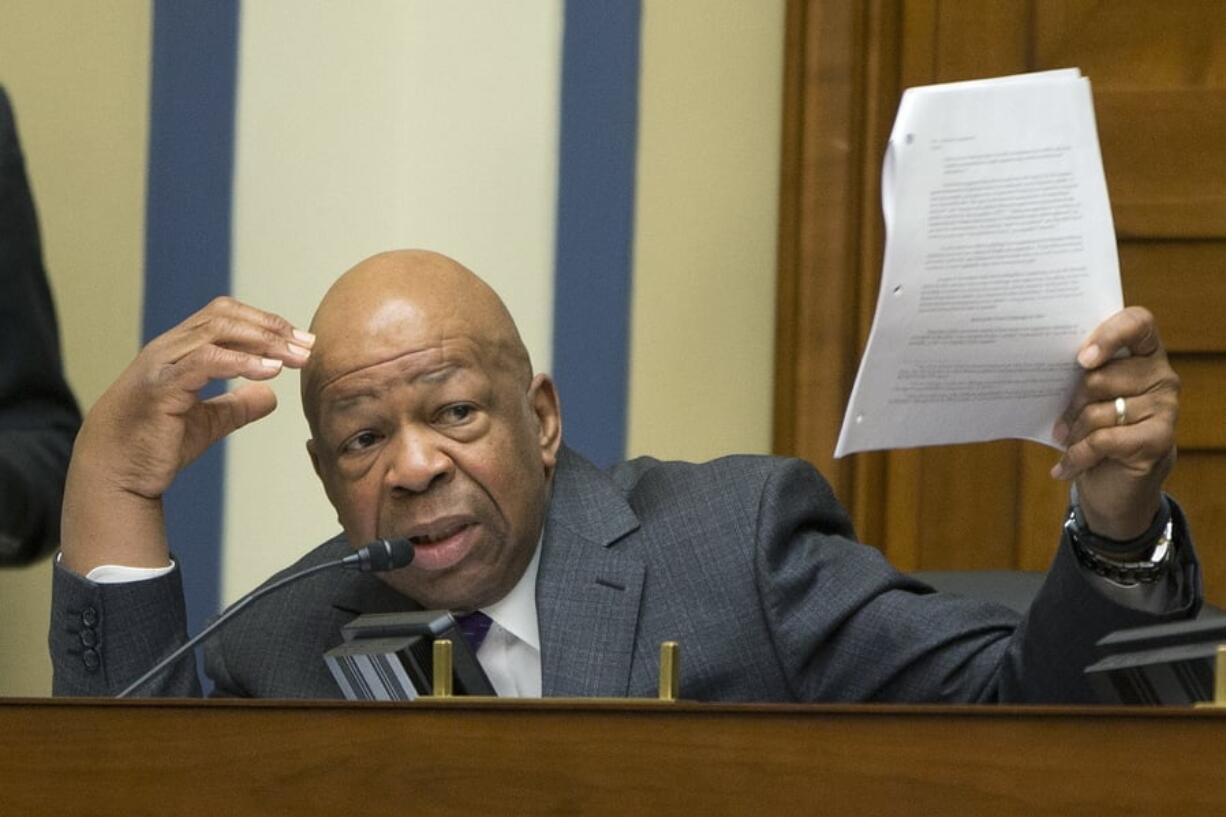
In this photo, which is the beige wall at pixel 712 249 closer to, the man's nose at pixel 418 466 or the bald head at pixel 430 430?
the bald head at pixel 430 430

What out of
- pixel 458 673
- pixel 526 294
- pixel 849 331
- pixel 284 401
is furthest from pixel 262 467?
pixel 458 673

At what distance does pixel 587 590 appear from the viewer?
221cm

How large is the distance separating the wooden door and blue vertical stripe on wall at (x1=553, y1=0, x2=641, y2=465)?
251 mm

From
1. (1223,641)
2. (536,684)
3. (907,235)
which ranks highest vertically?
(907,235)

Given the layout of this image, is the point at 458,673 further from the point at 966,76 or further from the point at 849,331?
the point at 966,76

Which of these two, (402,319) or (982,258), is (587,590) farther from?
(982,258)

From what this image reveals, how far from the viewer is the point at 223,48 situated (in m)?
3.36

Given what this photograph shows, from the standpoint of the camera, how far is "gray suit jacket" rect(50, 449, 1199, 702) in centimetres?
214

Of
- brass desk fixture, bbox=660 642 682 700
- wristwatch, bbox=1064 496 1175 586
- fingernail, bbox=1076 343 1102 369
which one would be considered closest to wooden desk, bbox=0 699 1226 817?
brass desk fixture, bbox=660 642 682 700

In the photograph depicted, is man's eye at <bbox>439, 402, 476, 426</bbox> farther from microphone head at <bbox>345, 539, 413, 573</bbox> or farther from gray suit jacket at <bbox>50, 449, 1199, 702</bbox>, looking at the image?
microphone head at <bbox>345, 539, 413, 573</bbox>

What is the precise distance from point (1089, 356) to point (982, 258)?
5.9 inches

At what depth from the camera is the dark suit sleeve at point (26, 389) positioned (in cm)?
259

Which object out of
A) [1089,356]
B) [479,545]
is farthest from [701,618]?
[1089,356]

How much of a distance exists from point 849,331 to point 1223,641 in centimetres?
177
